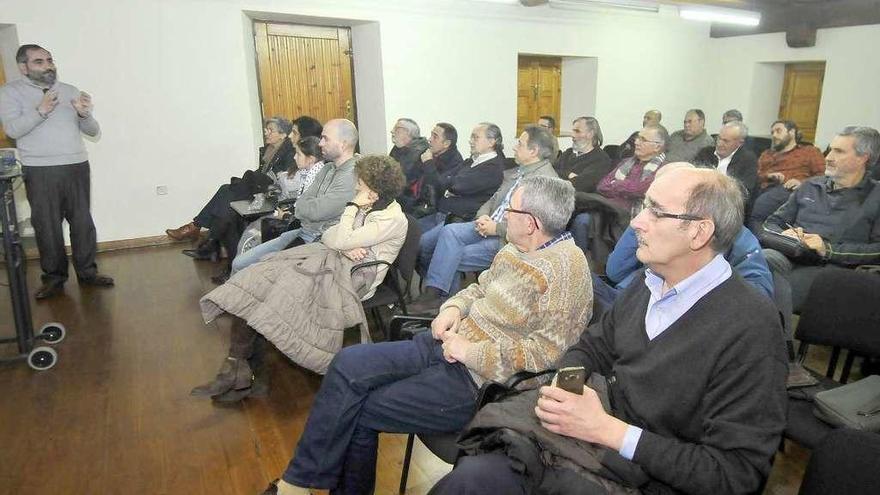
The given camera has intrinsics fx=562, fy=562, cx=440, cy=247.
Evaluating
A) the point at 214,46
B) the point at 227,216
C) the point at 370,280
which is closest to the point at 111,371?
the point at 370,280

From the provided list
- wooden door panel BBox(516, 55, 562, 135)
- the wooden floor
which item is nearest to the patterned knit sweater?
the wooden floor

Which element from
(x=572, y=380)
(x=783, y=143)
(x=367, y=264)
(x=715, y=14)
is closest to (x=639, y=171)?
(x=783, y=143)

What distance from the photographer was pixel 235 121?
18.6ft

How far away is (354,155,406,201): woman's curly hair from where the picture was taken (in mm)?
2801

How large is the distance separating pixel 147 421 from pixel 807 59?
8754mm

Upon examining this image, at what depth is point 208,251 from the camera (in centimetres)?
502

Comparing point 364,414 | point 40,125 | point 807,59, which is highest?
point 807,59

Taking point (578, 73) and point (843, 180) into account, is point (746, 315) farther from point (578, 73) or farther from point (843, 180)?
point (578, 73)

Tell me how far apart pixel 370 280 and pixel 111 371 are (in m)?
1.51

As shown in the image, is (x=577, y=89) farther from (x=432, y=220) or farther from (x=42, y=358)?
(x=42, y=358)

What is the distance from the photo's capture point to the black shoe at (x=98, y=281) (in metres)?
4.35

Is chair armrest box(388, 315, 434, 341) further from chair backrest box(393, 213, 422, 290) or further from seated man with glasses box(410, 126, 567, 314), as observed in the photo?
seated man with glasses box(410, 126, 567, 314)

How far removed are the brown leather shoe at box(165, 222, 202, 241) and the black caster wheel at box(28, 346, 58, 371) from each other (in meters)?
2.64

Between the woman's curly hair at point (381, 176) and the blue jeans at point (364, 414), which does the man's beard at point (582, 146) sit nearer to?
the woman's curly hair at point (381, 176)
